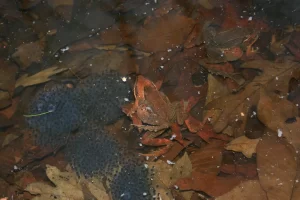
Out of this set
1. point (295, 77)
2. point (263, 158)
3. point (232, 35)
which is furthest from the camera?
point (232, 35)

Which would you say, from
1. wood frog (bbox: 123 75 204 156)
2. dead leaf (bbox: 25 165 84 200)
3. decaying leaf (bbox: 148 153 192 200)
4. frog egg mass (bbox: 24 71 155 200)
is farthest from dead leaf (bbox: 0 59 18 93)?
decaying leaf (bbox: 148 153 192 200)

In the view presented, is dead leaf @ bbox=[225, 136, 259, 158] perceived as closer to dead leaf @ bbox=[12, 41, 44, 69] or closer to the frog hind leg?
the frog hind leg

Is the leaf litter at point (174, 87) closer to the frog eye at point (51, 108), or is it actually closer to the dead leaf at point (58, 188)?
the dead leaf at point (58, 188)

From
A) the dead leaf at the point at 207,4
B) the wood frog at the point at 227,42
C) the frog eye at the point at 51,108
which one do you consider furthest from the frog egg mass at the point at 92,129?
the dead leaf at the point at 207,4

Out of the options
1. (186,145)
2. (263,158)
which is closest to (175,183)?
(186,145)

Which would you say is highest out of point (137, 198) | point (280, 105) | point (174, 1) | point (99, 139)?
point (174, 1)

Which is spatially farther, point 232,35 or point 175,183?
point 232,35

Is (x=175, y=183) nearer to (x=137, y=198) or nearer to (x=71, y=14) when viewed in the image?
(x=137, y=198)
